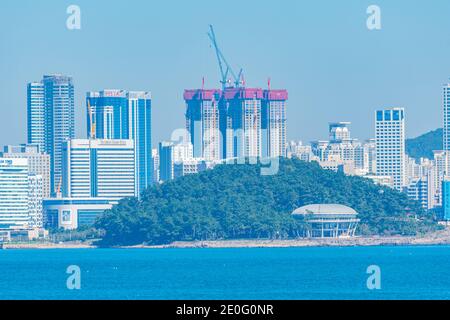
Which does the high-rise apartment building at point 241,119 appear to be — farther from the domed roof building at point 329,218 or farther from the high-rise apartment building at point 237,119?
the domed roof building at point 329,218

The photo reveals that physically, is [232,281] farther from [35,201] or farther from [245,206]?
[35,201]

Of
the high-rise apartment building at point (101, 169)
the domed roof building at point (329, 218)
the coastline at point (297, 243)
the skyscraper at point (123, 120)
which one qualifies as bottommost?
the coastline at point (297, 243)

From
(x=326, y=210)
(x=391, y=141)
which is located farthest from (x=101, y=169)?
(x=326, y=210)

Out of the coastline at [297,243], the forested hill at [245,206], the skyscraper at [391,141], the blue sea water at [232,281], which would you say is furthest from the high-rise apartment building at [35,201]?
the blue sea water at [232,281]

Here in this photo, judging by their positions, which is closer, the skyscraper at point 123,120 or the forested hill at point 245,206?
the forested hill at point 245,206

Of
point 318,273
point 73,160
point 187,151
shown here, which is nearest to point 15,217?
point 73,160

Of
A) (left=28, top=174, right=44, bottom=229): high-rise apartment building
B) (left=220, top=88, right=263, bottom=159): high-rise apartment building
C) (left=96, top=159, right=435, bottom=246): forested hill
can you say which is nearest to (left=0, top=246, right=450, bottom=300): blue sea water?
(left=96, top=159, right=435, bottom=246): forested hill
